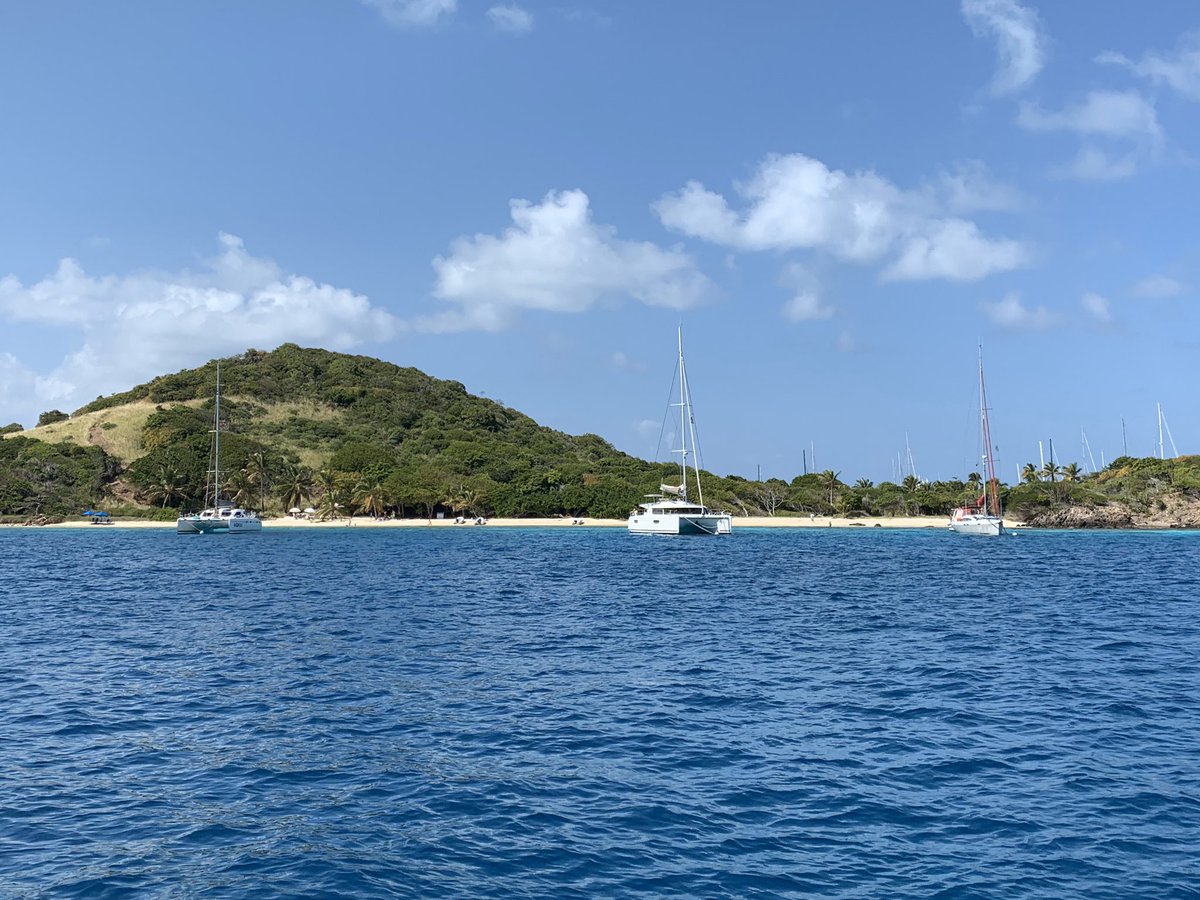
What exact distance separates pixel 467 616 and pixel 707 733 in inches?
→ 700

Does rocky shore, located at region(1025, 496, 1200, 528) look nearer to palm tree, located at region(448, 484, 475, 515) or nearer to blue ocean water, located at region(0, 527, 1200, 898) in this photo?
palm tree, located at region(448, 484, 475, 515)

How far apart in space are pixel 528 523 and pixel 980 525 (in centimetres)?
5060

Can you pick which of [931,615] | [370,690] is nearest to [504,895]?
[370,690]

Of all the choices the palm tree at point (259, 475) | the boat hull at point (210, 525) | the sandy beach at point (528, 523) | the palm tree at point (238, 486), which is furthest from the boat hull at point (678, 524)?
the palm tree at point (238, 486)

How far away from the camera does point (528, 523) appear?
371ft

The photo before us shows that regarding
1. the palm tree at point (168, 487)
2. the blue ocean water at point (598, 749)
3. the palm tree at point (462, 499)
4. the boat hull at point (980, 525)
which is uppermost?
the palm tree at point (168, 487)

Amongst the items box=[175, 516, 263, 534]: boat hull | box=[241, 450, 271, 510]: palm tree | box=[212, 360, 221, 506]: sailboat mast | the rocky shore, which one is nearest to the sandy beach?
the rocky shore

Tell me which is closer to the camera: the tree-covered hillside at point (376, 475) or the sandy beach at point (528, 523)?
the sandy beach at point (528, 523)

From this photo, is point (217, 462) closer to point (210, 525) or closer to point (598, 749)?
point (210, 525)

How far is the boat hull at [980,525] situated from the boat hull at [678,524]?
25148 mm

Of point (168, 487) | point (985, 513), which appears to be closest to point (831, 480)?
point (985, 513)

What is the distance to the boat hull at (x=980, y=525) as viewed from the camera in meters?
94.5

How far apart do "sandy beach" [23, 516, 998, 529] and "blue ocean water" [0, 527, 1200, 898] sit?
76.1 m

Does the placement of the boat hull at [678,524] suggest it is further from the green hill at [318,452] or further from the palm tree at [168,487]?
the palm tree at [168,487]
